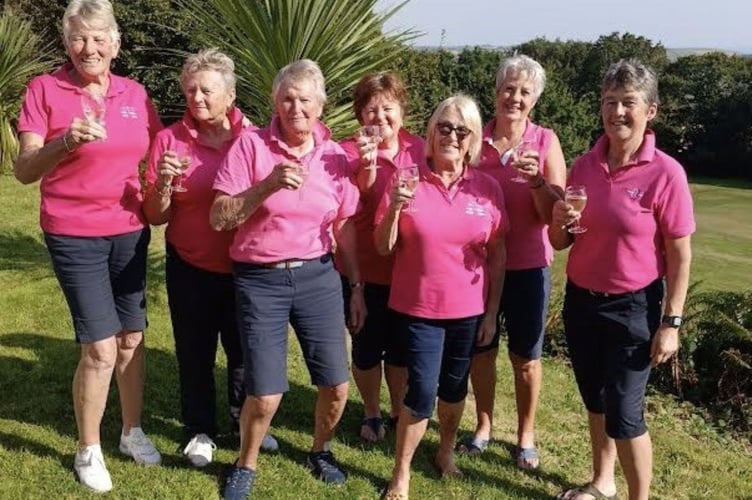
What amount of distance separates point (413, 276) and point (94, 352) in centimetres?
164

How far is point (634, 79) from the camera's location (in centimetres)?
339

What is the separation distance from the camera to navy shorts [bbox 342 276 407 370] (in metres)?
4.34

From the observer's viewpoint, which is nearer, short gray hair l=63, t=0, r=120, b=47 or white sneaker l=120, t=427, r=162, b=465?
short gray hair l=63, t=0, r=120, b=47

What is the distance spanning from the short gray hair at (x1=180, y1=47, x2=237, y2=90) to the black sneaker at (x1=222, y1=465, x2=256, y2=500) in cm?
198

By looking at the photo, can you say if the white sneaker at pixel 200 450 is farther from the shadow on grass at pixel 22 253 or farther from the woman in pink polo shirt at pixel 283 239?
the shadow on grass at pixel 22 253

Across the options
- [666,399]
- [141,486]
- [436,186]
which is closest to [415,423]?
[436,186]

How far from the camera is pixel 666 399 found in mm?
6492

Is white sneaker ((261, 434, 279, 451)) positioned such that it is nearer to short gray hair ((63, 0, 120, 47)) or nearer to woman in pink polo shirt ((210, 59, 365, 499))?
woman in pink polo shirt ((210, 59, 365, 499))

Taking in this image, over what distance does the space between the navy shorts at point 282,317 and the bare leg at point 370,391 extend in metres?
0.86

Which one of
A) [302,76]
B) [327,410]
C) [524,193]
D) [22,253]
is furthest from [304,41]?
[22,253]

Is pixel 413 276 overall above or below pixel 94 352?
above

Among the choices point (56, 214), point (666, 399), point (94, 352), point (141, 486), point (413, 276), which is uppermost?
point (56, 214)

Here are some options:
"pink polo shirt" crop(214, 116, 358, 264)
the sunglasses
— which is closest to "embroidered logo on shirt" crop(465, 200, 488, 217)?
the sunglasses

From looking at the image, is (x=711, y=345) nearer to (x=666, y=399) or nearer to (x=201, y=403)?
(x=666, y=399)
